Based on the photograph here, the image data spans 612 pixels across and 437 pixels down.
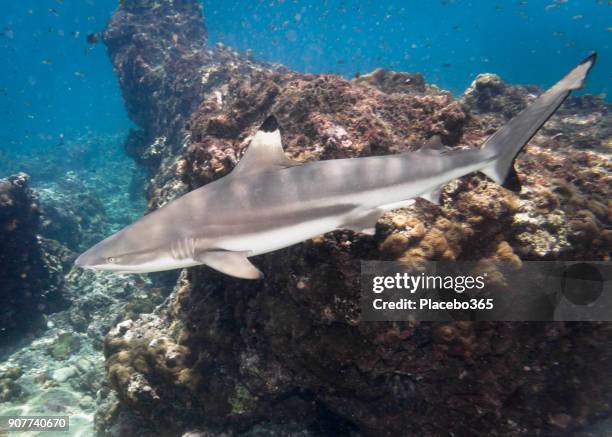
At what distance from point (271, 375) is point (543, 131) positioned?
13310 millimetres

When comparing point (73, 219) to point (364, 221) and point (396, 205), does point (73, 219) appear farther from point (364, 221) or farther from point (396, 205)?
point (396, 205)

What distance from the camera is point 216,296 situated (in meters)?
6.76

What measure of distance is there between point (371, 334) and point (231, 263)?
2.21 meters

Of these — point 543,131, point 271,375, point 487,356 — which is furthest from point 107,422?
point 543,131

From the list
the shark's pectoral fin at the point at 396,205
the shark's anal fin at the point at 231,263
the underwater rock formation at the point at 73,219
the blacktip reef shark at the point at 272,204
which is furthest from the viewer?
the underwater rock formation at the point at 73,219

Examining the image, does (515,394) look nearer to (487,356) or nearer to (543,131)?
(487,356)

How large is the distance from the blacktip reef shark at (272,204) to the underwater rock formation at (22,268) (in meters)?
11.0

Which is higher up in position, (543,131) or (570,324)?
(543,131)

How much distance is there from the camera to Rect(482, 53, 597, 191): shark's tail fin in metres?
4.15

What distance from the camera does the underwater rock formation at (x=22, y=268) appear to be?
12.0 metres

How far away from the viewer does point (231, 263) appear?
3750 millimetres

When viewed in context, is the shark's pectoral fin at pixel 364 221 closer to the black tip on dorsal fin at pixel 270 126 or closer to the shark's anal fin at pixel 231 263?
the shark's anal fin at pixel 231 263

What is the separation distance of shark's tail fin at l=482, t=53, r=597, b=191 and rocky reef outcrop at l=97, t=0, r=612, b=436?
3.10 feet

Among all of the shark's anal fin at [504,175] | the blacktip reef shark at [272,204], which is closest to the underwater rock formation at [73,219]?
the blacktip reef shark at [272,204]
